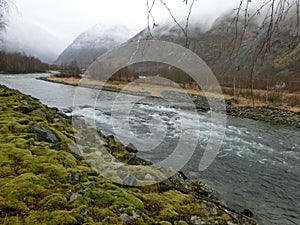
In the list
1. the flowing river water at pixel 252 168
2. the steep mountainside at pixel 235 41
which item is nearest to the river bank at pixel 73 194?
the flowing river water at pixel 252 168

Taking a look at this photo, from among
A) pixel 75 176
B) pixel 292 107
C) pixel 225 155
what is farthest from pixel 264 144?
pixel 292 107

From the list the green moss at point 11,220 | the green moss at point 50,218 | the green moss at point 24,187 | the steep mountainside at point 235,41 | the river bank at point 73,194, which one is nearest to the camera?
the steep mountainside at point 235,41

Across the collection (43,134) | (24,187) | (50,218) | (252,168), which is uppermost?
(43,134)

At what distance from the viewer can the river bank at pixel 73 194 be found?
144 inches

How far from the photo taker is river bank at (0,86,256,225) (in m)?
3.66

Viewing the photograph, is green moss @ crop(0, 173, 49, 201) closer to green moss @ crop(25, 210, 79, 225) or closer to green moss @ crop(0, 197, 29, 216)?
green moss @ crop(0, 197, 29, 216)

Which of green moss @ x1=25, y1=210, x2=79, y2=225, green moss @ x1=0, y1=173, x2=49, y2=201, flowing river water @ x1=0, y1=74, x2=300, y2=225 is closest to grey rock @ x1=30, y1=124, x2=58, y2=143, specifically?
green moss @ x1=0, y1=173, x2=49, y2=201

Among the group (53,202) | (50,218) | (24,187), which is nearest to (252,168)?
(53,202)

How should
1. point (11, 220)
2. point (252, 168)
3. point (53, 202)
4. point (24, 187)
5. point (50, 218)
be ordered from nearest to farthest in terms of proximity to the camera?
point (11, 220) < point (50, 218) < point (53, 202) < point (24, 187) < point (252, 168)

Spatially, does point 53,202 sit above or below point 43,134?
below

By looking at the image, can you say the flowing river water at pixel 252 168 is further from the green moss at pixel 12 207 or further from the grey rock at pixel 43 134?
the green moss at pixel 12 207

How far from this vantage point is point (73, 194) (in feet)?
13.7

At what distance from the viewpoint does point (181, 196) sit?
5.52m

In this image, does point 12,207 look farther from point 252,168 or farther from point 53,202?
point 252,168
